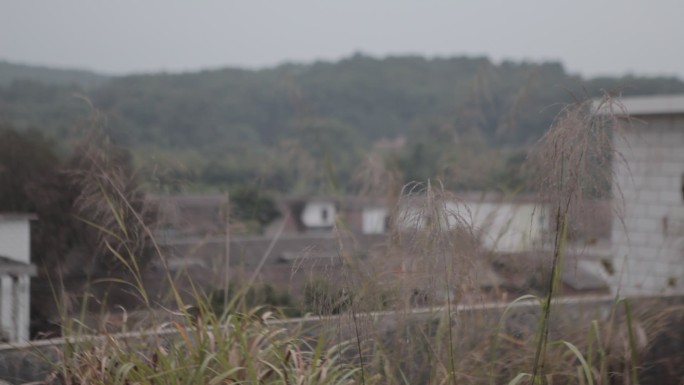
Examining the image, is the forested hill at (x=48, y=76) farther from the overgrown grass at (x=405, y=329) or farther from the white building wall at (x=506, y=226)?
the overgrown grass at (x=405, y=329)

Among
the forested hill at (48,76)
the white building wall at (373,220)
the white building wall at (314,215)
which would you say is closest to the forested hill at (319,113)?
the forested hill at (48,76)

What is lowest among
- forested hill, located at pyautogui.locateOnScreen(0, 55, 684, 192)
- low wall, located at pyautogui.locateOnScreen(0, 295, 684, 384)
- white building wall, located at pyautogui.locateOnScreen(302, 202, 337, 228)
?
white building wall, located at pyautogui.locateOnScreen(302, 202, 337, 228)

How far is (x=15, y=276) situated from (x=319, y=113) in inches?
198

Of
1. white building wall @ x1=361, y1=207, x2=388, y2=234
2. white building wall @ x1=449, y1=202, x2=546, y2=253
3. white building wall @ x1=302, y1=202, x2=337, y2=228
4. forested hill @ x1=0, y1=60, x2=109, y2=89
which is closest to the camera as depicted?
white building wall @ x1=449, y1=202, x2=546, y2=253

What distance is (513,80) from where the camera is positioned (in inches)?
304

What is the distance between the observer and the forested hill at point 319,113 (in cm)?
607

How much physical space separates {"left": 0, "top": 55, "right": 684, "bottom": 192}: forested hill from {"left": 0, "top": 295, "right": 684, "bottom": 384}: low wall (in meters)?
0.89

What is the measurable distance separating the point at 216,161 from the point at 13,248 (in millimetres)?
6532

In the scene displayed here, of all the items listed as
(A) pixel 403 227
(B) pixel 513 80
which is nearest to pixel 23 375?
(A) pixel 403 227

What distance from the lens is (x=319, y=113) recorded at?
9.17 metres

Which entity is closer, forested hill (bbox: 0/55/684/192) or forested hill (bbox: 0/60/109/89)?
forested hill (bbox: 0/55/684/192)

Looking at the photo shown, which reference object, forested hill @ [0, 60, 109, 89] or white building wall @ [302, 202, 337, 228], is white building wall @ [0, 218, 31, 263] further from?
forested hill @ [0, 60, 109, 89]

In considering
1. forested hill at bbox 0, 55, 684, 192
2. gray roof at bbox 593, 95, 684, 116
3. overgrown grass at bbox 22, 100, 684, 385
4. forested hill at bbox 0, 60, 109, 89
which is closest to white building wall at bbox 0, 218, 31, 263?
forested hill at bbox 0, 55, 684, 192

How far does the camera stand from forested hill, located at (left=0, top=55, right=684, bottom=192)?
19.9ft
